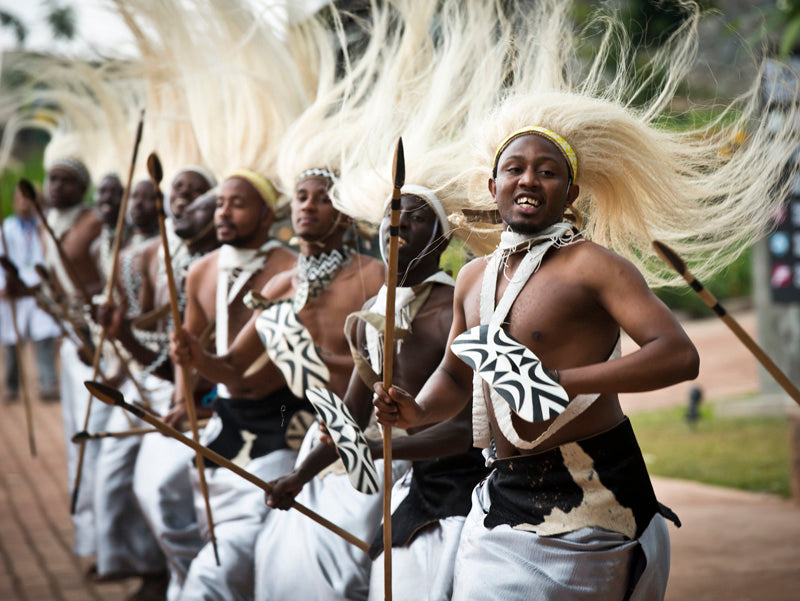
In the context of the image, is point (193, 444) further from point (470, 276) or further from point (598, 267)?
point (598, 267)

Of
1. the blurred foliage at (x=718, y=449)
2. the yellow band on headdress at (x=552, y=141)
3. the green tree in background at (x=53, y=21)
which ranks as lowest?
the blurred foliage at (x=718, y=449)

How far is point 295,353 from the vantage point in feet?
11.3

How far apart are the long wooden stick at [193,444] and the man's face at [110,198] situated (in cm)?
374

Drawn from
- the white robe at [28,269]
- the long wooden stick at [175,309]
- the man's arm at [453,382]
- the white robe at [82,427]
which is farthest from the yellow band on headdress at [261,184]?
the white robe at [28,269]

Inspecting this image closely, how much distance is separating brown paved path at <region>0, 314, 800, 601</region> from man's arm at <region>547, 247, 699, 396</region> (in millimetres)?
2900

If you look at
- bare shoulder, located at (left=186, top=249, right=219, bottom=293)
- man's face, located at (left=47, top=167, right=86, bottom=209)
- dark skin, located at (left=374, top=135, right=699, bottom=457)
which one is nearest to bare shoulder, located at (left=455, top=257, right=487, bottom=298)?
dark skin, located at (left=374, top=135, right=699, bottom=457)

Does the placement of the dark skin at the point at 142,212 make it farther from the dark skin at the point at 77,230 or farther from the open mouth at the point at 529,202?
the open mouth at the point at 529,202

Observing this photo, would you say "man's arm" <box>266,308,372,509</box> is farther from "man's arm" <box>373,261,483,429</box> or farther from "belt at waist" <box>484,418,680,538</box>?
"belt at waist" <box>484,418,680,538</box>

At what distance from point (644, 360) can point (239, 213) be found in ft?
8.24

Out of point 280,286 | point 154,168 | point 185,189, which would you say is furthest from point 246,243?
point 185,189

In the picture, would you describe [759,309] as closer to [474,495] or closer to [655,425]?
[655,425]

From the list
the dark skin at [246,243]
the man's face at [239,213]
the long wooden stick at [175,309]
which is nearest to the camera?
the long wooden stick at [175,309]

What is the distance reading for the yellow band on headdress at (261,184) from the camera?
14.8 ft

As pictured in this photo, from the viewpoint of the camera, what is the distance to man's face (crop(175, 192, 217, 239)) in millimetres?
5035
